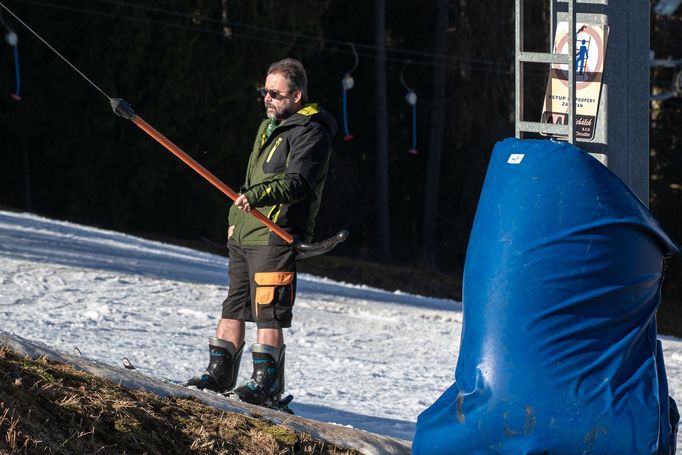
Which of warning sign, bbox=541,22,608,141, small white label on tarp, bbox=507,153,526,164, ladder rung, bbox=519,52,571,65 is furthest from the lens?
warning sign, bbox=541,22,608,141

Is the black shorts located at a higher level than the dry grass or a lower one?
higher

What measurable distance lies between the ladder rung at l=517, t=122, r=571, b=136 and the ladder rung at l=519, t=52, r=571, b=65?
0.27 metres

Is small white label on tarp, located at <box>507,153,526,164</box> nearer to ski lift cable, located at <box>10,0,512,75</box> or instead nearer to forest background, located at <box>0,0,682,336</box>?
ski lift cable, located at <box>10,0,512,75</box>

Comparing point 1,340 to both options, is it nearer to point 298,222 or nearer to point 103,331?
point 298,222

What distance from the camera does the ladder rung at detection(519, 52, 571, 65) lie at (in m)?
5.38

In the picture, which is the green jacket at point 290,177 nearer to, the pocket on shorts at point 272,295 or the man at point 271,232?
the man at point 271,232

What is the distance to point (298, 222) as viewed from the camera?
246 inches

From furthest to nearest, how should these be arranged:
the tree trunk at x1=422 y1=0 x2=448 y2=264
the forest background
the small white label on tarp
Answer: the tree trunk at x1=422 y1=0 x2=448 y2=264, the forest background, the small white label on tarp

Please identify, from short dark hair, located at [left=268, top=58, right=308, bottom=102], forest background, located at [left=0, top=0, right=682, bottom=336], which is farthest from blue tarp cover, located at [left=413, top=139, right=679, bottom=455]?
forest background, located at [left=0, top=0, right=682, bottom=336]

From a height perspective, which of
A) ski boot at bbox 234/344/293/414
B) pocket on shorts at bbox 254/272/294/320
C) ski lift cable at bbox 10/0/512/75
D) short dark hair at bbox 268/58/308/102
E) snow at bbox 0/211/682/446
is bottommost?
snow at bbox 0/211/682/446

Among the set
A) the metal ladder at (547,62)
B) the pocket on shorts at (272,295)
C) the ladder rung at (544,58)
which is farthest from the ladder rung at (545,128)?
the pocket on shorts at (272,295)

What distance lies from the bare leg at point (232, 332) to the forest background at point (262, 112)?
15624mm

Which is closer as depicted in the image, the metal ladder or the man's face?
the metal ladder

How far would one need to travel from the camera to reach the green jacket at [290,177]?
19.8ft
